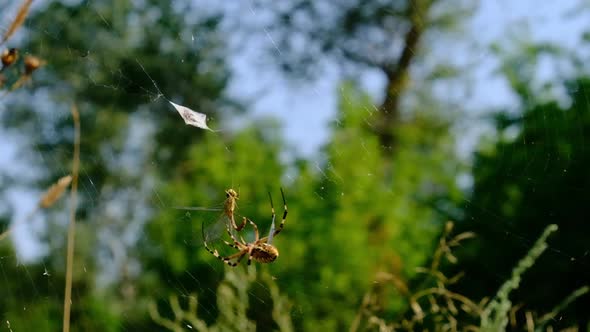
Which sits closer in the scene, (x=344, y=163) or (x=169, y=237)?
(x=344, y=163)

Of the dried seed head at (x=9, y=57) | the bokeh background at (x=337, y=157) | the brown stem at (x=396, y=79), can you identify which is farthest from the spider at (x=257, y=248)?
the brown stem at (x=396, y=79)

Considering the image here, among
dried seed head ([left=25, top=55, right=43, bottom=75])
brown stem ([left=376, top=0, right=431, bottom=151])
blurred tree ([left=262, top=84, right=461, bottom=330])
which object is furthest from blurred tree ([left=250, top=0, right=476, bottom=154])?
dried seed head ([left=25, top=55, right=43, bottom=75])

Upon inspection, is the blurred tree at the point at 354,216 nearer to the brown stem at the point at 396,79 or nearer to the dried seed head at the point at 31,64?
the brown stem at the point at 396,79

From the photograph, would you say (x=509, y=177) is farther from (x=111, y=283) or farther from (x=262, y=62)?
(x=111, y=283)

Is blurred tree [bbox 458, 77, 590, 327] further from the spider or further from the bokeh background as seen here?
the spider

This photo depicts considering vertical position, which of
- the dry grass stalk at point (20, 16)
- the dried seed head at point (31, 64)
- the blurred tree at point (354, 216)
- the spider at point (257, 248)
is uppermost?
the dry grass stalk at point (20, 16)

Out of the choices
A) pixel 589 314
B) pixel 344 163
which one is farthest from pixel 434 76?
pixel 589 314
